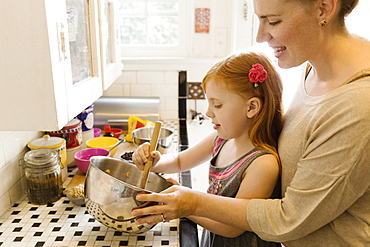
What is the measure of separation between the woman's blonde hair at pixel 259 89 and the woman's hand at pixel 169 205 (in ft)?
0.88

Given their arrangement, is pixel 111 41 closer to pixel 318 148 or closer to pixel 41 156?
pixel 41 156

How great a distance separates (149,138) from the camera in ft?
5.72

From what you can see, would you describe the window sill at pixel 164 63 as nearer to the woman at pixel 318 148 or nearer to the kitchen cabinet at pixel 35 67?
the kitchen cabinet at pixel 35 67

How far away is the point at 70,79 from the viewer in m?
0.93

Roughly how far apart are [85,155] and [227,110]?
2.42 ft

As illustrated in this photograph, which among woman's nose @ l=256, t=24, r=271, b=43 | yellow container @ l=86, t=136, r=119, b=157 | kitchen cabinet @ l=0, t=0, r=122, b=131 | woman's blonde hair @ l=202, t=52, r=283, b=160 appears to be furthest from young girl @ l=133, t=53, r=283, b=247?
yellow container @ l=86, t=136, r=119, b=157

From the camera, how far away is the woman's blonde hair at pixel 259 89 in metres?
1.01

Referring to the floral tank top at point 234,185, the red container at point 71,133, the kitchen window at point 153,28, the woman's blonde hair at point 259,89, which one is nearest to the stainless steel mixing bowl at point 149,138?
the red container at point 71,133

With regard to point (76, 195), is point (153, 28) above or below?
above

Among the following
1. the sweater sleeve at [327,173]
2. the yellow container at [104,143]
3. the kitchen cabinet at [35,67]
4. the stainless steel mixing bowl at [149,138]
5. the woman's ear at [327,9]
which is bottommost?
the yellow container at [104,143]

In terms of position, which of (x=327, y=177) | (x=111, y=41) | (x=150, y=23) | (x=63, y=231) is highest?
(x=150, y=23)

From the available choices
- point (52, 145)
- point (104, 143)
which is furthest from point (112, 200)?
point (104, 143)

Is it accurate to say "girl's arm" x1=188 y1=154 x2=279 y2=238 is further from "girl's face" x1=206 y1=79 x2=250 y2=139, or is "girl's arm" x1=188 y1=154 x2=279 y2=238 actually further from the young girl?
"girl's face" x1=206 y1=79 x2=250 y2=139

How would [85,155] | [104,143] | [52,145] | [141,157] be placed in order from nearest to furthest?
[141,157], [52,145], [85,155], [104,143]
